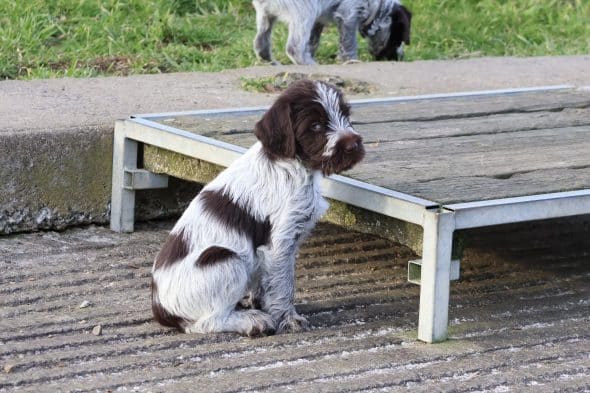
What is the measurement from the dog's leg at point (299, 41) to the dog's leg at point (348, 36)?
0.55 meters

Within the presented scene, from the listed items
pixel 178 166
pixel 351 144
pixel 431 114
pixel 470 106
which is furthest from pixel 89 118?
pixel 351 144

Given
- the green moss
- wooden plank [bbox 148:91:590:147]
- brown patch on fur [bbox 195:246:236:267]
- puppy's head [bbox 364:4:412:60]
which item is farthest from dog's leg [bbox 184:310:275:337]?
puppy's head [bbox 364:4:412:60]

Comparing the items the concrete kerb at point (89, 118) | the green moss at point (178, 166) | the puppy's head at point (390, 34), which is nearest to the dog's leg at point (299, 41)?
the puppy's head at point (390, 34)

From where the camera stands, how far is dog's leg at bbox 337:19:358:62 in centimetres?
966

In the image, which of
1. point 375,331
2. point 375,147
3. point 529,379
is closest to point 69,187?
point 375,147

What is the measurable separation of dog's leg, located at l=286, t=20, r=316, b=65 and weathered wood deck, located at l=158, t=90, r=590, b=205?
8.50 ft

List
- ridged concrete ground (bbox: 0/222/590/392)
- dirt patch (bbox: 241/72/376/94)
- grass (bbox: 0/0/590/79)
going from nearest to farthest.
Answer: ridged concrete ground (bbox: 0/222/590/392) < dirt patch (bbox: 241/72/376/94) < grass (bbox: 0/0/590/79)

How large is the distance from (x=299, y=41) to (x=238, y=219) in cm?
463

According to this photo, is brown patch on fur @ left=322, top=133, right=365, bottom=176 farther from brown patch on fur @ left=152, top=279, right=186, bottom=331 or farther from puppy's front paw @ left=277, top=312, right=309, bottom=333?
brown patch on fur @ left=152, top=279, right=186, bottom=331

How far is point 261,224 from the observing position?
15.3 feet

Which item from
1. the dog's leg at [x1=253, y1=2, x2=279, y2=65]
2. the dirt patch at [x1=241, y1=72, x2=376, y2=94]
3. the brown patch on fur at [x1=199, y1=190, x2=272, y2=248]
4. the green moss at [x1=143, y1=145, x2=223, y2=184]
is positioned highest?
the dog's leg at [x1=253, y1=2, x2=279, y2=65]

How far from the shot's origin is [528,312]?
5141 mm

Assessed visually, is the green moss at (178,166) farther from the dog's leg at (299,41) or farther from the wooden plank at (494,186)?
the dog's leg at (299,41)

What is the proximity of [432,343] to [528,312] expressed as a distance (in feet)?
2.20
